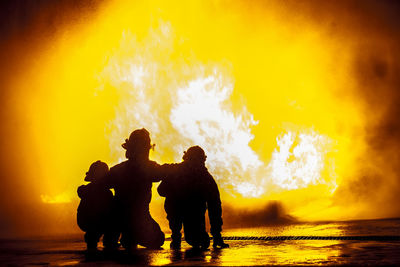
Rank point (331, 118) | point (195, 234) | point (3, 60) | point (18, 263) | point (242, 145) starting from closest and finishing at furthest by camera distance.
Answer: point (18, 263) < point (195, 234) < point (242, 145) < point (331, 118) < point (3, 60)

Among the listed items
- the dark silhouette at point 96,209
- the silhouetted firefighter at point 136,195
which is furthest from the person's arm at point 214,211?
the dark silhouette at point 96,209

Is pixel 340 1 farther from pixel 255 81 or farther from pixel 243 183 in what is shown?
pixel 243 183

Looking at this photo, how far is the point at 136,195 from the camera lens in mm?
9438

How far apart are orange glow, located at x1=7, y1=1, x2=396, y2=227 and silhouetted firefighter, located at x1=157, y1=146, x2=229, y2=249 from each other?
35.6 feet

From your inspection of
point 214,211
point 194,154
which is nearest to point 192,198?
point 214,211

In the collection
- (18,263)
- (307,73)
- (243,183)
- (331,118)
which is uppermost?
(307,73)

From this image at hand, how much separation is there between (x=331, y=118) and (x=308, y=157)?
7.38 feet

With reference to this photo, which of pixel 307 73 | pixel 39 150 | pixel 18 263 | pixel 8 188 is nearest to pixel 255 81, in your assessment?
pixel 307 73

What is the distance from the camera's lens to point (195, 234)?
366 inches

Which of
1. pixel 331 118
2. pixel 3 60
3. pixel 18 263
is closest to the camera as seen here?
pixel 18 263

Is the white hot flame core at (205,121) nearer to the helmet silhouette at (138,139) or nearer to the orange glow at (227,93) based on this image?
the orange glow at (227,93)

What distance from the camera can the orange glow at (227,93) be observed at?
20531 mm

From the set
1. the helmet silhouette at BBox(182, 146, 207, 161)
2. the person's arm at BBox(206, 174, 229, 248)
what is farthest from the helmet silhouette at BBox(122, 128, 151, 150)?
the person's arm at BBox(206, 174, 229, 248)

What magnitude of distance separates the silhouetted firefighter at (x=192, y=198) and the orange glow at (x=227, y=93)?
10838 millimetres
